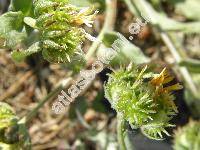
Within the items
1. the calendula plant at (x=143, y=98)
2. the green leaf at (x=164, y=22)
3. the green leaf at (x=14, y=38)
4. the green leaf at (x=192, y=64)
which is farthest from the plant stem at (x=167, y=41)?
the green leaf at (x=14, y=38)

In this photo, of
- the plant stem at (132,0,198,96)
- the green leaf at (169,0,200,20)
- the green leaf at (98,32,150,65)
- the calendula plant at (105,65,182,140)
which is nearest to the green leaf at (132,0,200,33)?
the plant stem at (132,0,198,96)

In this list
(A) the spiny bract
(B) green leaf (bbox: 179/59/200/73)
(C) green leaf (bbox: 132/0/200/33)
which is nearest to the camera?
(A) the spiny bract

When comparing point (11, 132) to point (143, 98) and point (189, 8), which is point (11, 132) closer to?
point (143, 98)

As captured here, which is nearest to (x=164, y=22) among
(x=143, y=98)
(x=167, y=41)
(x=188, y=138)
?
(x=167, y=41)

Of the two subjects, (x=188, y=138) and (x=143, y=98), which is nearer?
(x=143, y=98)

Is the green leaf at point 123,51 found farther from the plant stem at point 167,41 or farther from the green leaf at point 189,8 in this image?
the green leaf at point 189,8

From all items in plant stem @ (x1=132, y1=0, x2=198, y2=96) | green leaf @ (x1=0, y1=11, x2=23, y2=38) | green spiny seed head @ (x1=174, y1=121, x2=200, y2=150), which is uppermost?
green leaf @ (x1=0, y1=11, x2=23, y2=38)

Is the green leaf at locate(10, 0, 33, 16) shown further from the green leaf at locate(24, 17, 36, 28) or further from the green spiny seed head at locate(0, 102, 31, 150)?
the green spiny seed head at locate(0, 102, 31, 150)
